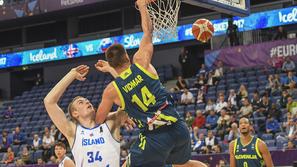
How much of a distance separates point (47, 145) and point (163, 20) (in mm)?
10681

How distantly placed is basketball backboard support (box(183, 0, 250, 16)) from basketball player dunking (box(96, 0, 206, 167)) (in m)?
5.13

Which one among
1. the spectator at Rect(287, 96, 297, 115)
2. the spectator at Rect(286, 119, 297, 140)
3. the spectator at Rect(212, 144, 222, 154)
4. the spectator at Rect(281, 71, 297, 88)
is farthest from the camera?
the spectator at Rect(281, 71, 297, 88)

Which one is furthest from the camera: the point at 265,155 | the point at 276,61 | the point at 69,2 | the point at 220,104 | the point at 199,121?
the point at 69,2

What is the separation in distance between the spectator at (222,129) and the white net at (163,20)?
6473 mm

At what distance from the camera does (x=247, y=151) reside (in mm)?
7266

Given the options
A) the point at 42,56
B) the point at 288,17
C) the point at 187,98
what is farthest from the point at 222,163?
the point at 42,56

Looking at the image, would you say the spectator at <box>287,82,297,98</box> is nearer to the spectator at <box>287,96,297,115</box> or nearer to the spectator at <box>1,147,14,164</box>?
the spectator at <box>287,96,297,115</box>

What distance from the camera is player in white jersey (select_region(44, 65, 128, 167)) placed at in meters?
4.54

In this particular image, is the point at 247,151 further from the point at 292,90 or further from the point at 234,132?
the point at 292,90

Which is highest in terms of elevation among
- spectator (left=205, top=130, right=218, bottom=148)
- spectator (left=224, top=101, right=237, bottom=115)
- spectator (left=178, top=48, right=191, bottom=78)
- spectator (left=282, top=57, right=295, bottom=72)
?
spectator (left=178, top=48, right=191, bottom=78)

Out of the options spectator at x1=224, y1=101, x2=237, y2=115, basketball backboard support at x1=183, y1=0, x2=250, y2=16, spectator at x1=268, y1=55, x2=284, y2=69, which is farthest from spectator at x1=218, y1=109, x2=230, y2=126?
basketball backboard support at x1=183, y1=0, x2=250, y2=16

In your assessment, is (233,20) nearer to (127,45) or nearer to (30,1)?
(127,45)

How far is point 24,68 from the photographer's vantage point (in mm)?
28984

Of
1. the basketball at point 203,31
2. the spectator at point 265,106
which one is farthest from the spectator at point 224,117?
the basketball at point 203,31
